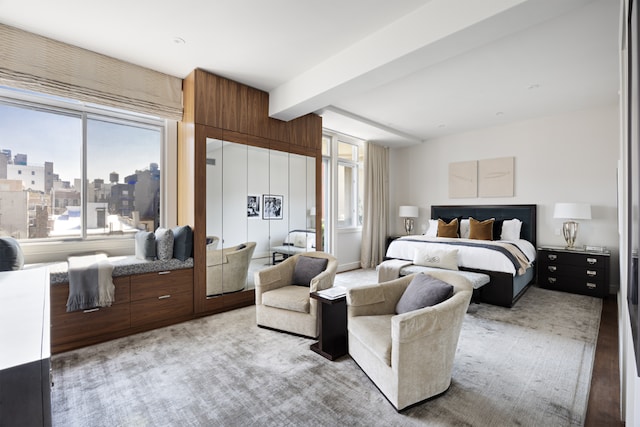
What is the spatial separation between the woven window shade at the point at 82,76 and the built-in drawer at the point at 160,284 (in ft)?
6.03

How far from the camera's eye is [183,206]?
3699mm

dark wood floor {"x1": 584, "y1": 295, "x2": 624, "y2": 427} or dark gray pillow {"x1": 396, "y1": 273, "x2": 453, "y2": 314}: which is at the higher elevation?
dark gray pillow {"x1": 396, "y1": 273, "x2": 453, "y2": 314}

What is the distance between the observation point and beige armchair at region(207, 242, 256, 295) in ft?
11.9

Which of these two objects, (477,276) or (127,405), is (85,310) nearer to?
(127,405)

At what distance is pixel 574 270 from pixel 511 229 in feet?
3.53

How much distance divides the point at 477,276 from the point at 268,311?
8.52 feet

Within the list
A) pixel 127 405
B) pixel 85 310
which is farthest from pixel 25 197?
pixel 127 405

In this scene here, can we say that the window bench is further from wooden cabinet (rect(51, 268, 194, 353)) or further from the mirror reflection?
the mirror reflection

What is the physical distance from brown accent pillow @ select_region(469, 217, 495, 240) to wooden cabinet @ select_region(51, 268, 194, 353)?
4.60m

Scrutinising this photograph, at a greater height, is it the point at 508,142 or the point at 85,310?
the point at 508,142

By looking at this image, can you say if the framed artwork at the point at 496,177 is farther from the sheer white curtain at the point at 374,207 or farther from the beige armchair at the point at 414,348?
the beige armchair at the point at 414,348

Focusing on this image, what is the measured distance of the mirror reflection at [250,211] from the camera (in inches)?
144

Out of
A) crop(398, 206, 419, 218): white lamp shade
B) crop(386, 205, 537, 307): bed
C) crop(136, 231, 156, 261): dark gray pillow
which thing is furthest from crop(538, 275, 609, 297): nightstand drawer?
crop(136, 231, 156, 261): dark gray pillow

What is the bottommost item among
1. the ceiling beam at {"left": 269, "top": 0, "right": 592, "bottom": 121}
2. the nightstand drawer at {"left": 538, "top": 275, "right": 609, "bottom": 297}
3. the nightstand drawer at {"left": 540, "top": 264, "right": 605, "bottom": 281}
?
the nightstand drawer at {"left": 538, "top": 275, "right": 609, "bottom": 297}
